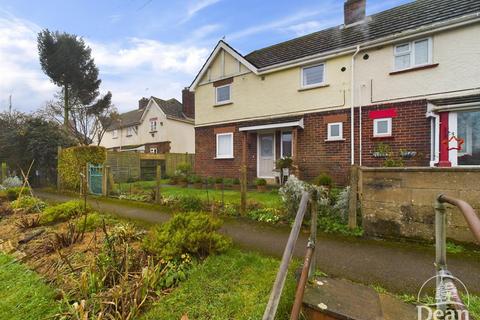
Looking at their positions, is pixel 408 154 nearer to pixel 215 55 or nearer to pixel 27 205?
pixel 215 55

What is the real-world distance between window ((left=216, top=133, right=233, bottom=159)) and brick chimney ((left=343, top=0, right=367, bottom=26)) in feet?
25.6

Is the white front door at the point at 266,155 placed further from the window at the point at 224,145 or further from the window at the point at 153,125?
the window at the point at 153,125

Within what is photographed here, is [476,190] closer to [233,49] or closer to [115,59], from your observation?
[233,49]

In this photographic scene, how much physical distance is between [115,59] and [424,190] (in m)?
12.9

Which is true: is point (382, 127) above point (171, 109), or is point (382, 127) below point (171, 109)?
below

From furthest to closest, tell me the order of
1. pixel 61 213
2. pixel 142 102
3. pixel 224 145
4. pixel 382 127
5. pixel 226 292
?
pixel 142 102, pixel 224 145, pixel 382 127, pixel 61 213, pixel 226 292

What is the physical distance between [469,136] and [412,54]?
3.32 metres

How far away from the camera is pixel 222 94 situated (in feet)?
45.2

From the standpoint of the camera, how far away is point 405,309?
227 cm

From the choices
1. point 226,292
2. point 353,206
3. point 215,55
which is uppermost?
point 215,55

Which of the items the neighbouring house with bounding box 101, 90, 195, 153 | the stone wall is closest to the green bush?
the stone wall

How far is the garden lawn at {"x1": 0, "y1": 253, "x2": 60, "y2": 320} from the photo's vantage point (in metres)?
2.57

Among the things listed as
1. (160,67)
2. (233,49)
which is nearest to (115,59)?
(160,67)
